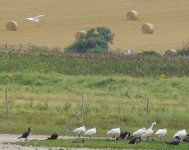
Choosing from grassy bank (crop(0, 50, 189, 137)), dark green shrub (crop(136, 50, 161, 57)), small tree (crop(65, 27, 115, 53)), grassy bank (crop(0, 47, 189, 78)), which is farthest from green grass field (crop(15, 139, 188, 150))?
small tree (crop(65, 27, 115, 53))

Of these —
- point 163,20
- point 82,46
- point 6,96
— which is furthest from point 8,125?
point 163,20

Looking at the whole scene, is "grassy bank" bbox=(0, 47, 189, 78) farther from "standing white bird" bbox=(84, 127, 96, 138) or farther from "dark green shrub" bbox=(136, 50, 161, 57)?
"standing white bird" bbox=(84, 127, 96, 138)

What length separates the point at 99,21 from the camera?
86.0 meters

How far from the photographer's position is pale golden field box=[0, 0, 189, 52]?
250ft

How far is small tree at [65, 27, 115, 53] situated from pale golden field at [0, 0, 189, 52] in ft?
4.34

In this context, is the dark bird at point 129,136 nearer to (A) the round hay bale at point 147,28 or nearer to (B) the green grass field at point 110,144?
(B) the green grass field at point 110,144

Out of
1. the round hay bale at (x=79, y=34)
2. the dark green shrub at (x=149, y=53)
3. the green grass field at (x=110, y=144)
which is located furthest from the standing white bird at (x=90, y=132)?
the round hay bale at (x=79, y=34)

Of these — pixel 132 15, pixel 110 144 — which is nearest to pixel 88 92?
pixel 110 144

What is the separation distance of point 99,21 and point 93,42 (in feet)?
54.3

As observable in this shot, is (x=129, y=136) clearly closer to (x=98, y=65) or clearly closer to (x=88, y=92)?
(x=88, y=92)

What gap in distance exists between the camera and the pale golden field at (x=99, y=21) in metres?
76.2

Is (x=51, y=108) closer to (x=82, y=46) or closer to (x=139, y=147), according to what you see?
(x=139, y=147)

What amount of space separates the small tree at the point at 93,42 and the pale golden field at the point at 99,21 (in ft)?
4.34

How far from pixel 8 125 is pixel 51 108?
3863 millimetres
